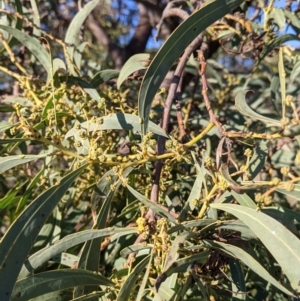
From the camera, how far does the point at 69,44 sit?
45.3 inches

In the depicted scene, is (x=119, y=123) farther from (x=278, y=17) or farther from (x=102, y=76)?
(x=278, y=17)

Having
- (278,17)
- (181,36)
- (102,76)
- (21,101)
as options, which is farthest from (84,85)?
(278,17)

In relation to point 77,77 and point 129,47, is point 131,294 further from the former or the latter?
point 129,47

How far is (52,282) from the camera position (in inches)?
26.7

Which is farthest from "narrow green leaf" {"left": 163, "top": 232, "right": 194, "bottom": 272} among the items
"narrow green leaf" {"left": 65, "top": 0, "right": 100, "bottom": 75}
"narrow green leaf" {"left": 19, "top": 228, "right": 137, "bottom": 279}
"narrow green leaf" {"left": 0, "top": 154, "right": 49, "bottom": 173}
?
"narrow green leaf" {"left": 65, "top": 0, "right": 100, "bottom": 75}

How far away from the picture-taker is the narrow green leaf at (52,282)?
0.64m

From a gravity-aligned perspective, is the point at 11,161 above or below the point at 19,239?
above

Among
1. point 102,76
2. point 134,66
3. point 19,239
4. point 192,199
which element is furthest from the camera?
point 102,76

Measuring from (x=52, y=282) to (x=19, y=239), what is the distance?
0.11 m

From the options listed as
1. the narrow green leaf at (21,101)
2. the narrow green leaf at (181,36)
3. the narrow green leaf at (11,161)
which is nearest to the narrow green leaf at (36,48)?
the narrow green leaf at (21,101)

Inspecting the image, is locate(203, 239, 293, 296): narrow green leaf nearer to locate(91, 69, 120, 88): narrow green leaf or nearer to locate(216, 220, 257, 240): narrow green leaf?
locate(216, 220, 257, 240): narrow green leaf

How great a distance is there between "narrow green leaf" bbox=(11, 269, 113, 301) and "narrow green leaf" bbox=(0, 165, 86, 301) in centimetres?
6

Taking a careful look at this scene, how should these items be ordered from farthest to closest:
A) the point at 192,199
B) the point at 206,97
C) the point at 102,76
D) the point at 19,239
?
1. the point at 102,76
2. the point at 206,97
3. the point at 192,199
4. the point at 19,239

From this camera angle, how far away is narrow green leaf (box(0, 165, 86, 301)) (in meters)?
0.58
